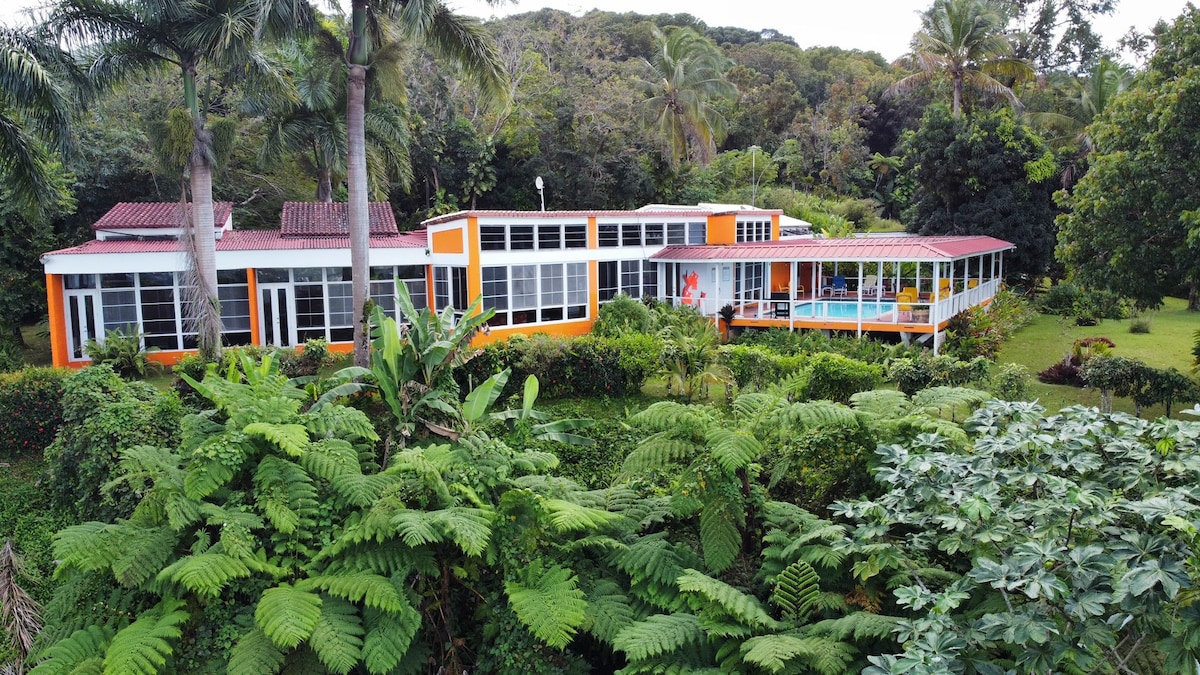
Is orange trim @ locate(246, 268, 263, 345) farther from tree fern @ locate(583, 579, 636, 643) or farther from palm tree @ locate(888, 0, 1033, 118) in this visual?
palm tree @ locate(888, 0, 1033, 118)

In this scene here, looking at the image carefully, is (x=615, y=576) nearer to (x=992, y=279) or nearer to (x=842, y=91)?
(x=992, y=279)

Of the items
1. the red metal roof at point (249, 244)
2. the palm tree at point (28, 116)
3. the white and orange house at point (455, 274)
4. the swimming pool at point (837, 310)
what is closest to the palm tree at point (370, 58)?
the palm tree at point (28, 116)

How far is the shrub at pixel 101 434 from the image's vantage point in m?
7.64

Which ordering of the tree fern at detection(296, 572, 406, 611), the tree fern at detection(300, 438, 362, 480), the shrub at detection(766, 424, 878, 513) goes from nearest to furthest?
the tree fern at detection(296, 572, 406, 611) → the tree fern at detection(300, 438, 362, 480) → the shrub at detection(766, 424, 878, 513)

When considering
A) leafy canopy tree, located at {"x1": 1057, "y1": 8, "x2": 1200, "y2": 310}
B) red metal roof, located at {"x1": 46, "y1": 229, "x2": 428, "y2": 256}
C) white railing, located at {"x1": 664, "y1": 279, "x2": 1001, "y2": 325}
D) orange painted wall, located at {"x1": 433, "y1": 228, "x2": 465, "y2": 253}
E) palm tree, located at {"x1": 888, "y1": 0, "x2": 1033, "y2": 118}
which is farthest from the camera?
palm tree, located at {"x1": 888, "y1": 0, "x2": 1033, "y2": 118}

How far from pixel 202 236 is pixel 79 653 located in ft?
39.4

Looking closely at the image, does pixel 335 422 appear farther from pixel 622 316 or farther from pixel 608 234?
pixel 608 234

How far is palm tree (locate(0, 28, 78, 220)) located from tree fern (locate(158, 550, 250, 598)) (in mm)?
9991

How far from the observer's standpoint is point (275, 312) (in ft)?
67.8

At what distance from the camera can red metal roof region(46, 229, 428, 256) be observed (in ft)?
62.7

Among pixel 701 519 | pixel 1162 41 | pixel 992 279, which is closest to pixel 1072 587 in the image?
Answer: pixel 701 519

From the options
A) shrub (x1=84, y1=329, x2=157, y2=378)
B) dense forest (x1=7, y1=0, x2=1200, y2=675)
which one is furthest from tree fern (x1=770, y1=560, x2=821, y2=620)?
shrub (x1=84, y1=329, x2=157, y2=378)

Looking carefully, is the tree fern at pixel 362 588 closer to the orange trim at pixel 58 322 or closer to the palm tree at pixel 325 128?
the palm tree at pixel 325 128

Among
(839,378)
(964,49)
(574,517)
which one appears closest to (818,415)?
(574,517)
